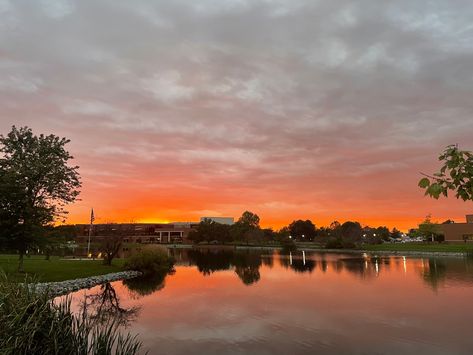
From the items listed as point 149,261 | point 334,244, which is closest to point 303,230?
point 334,244

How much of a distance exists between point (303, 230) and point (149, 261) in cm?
13797

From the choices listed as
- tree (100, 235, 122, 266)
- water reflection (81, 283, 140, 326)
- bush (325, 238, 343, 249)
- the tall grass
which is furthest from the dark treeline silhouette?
the tall grass

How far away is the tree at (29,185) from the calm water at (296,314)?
7.33 metres

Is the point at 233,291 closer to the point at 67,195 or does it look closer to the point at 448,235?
the point at 67,195

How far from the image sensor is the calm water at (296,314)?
16844 millimetres

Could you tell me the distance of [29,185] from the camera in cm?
3256

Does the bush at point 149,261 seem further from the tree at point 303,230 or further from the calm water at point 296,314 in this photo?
the tree at point 303,230

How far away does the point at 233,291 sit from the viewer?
32688 mm

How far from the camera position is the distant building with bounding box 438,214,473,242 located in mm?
125188

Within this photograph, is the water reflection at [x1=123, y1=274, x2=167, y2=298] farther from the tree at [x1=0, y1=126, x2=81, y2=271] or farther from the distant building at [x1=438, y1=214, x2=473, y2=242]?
the distant building at [x1=438, y1=214, x2=473, y2=242]

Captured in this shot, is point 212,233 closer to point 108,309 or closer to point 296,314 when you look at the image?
point 108,309

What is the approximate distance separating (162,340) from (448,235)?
449 feet

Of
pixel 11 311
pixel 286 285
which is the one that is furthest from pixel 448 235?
pixel 11 311

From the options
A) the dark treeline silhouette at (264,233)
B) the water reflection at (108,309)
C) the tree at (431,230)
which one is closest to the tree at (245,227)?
the dark treeline silhouette at (264,233)
